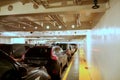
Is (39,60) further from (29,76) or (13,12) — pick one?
(29,76)

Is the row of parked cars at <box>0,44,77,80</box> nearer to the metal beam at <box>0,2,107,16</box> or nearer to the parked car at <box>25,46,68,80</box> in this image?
the parked car at <box>25,46,68,80</box>

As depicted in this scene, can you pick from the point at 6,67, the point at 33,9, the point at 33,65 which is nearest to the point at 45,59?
the point at 33,65

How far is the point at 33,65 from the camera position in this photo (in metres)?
6.38

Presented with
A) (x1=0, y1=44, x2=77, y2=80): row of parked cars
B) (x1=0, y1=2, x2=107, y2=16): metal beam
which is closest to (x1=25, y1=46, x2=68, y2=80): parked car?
(x1=0, y1=44, x2=77, y2=80): row of parked cars

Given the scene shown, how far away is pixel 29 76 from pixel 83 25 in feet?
23.5

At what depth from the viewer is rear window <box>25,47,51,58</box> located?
7496mm

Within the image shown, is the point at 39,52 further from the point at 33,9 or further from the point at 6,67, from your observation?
the point at 6,67

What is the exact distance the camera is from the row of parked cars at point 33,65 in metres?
3.43

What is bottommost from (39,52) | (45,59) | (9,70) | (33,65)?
(33,65)

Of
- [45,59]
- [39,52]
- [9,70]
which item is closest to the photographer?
[9,70]

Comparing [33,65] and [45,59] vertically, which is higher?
[45,59]

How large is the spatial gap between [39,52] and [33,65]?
139 cm

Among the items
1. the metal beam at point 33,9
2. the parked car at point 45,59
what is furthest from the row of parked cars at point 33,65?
the metal beam at point 33,9

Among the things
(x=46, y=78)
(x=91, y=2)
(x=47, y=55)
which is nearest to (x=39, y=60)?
(x=47, y=55)
